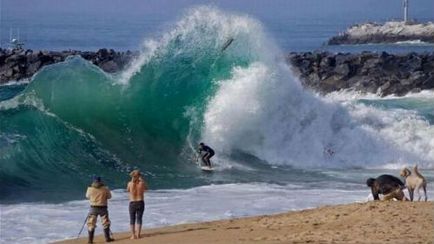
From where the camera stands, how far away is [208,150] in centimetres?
1752

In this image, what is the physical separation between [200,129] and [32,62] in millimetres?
17995

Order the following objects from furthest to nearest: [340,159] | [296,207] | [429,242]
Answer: [340,159]
[296,207]
[429,242]

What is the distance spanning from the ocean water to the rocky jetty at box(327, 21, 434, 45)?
2069 inches

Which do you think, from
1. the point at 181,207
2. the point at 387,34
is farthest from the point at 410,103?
the point at 387,34

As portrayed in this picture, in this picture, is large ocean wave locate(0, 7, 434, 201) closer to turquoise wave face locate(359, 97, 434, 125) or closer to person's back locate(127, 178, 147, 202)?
turquoise wave face locate(359, 97, 434, 125)

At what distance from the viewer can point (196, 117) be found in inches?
771

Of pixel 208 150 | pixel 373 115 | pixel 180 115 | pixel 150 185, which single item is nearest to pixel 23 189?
pixel 150 185

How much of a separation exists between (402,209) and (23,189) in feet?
20.5

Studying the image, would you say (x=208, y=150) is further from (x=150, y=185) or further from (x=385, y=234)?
(x=385, y=234)

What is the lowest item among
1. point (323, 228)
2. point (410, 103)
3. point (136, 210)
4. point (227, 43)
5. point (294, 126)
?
point (323, 228)

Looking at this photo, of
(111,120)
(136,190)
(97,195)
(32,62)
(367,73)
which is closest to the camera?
(97,195)

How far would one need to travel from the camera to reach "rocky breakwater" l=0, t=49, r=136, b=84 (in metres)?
34.4

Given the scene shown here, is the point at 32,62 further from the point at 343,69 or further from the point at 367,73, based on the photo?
the point at 367,73

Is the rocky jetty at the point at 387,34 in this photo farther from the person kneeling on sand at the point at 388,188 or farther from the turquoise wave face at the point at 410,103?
the person kneeling on sand at the point at 388,188
